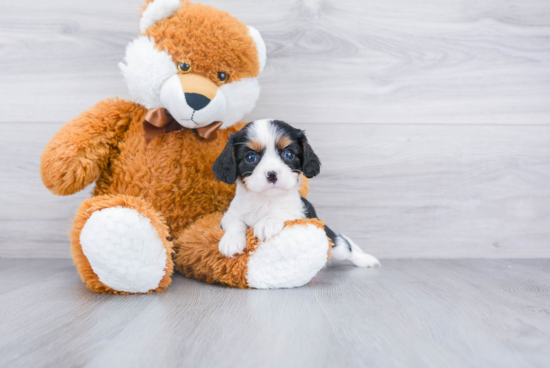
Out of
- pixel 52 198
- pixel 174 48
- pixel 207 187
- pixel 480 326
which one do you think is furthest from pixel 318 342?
pixel 52 198

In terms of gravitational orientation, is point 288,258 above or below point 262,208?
below

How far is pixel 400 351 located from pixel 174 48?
1057 millimetres

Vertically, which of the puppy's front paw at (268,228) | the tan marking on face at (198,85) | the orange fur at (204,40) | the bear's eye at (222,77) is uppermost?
the orange fur at (204,40)

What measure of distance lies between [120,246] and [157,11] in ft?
2.48

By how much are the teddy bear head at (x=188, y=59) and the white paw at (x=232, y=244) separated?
1.29 ft

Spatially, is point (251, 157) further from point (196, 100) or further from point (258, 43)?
point (258, 43)

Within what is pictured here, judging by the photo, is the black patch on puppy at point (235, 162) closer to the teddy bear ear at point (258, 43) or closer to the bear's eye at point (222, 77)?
the bear's eye at point (222, 77)

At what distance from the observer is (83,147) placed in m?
1.27

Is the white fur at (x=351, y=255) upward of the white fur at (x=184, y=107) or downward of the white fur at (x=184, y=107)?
downward

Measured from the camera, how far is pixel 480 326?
88 cm

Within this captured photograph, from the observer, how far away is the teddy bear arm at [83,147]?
1.24 metres

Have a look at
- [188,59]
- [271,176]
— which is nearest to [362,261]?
[271,176]

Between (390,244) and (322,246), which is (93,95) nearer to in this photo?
(322,246)

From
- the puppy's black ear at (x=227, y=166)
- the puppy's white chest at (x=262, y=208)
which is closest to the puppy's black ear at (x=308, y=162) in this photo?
the puppy's white chest at (x=262, y=208)
